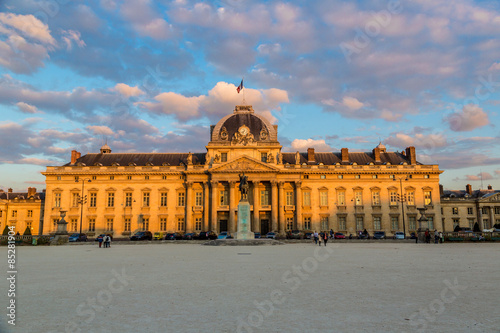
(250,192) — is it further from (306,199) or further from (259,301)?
(259,301)

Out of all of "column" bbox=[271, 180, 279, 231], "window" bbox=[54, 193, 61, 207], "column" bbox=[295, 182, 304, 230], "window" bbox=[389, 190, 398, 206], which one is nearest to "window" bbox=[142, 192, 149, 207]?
"window" bbox=[54, 193, 61, 207]

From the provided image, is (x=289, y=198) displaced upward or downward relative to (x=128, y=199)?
downward

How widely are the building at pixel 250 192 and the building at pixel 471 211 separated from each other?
67.7 ft

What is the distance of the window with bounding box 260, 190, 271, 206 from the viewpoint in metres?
65.6

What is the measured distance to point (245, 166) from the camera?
6412cm

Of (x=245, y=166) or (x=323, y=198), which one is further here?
(x=323, y=198)

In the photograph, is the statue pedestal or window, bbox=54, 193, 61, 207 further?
window, bbox=54, 193, 61, 207

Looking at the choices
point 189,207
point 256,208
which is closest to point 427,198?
point 256,208

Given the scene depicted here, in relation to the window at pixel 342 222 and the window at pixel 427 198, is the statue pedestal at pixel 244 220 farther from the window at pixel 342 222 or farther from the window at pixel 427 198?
the window at pixel 427 198

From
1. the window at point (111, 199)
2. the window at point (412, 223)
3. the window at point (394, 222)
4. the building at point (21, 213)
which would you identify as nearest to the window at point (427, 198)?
the window at point (412, 223)

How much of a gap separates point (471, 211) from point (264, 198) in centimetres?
5123

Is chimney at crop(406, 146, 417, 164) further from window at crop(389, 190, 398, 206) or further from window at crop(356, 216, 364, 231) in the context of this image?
window at crop(356, 216, 364, 231)

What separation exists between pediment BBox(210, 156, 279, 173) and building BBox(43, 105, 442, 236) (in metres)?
1.22

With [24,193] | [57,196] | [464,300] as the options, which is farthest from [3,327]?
[24,193]
